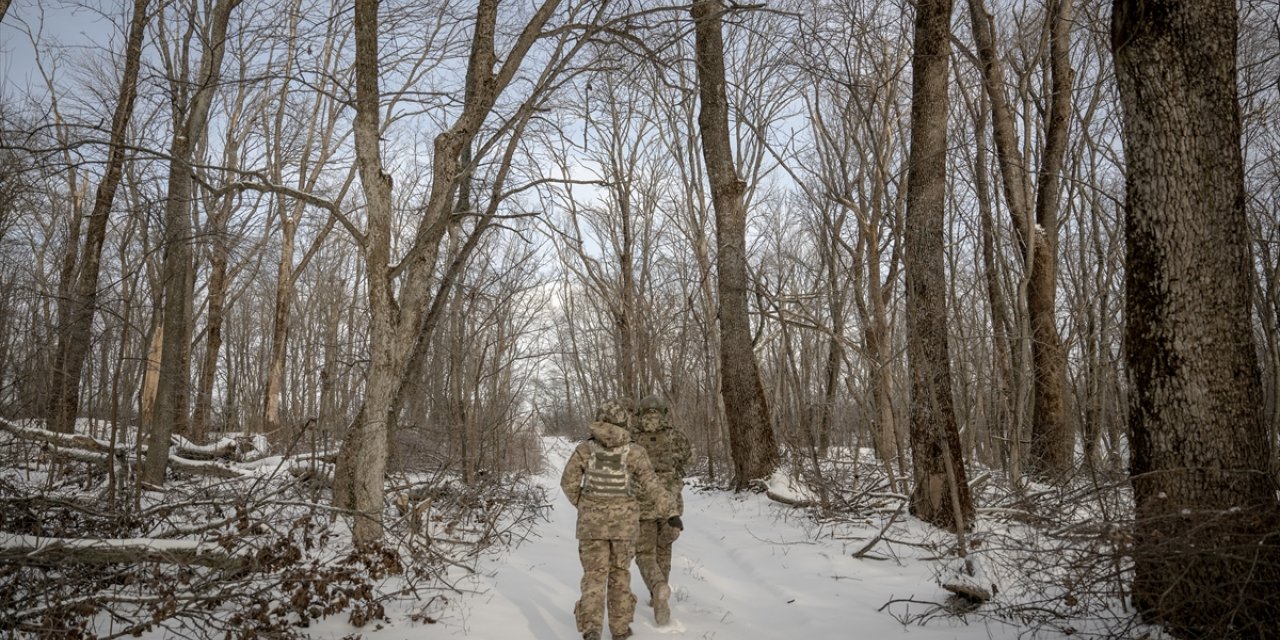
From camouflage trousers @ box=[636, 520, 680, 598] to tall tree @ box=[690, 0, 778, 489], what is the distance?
6305 mm

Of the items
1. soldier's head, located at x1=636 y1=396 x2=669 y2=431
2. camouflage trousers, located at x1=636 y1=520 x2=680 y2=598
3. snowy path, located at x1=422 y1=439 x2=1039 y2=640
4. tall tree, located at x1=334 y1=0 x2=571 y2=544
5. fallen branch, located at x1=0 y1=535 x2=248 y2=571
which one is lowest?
snowy path, located at x1=422 y1=439 x2=1039 y2=640

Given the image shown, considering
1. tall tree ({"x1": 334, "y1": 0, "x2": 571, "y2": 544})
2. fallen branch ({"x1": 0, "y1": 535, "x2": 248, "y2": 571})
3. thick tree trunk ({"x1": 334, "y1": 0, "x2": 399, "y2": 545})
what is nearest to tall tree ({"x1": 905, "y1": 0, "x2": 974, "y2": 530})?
tall tree ({"x1": 334, "y1": 0, "x2": 571, "y2": 544})

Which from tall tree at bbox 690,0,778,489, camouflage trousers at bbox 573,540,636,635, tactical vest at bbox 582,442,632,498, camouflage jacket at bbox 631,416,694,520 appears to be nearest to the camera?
camouflage trousers at bbox 573,540,636,635

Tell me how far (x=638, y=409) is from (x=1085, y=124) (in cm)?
955

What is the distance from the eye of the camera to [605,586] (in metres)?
5.09

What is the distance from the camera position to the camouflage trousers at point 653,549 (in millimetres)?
5672


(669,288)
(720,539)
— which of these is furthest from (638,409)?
(669,288)

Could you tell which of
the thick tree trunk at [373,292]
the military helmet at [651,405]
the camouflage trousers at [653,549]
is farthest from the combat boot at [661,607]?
the thick tree trunk at [373,292]

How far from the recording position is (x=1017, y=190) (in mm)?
10539

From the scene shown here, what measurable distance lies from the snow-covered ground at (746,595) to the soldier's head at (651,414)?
1.54 m

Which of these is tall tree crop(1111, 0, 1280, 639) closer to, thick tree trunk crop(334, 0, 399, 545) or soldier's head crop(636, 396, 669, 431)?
soldier's head crop(636, 396, 669, 431)

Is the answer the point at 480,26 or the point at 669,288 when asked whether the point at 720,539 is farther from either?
the point at 669,288

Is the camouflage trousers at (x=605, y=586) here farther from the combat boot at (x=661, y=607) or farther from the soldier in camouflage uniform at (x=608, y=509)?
the combat boot at (x=661, y=607)

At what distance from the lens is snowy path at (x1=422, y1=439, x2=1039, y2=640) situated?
5.08m
